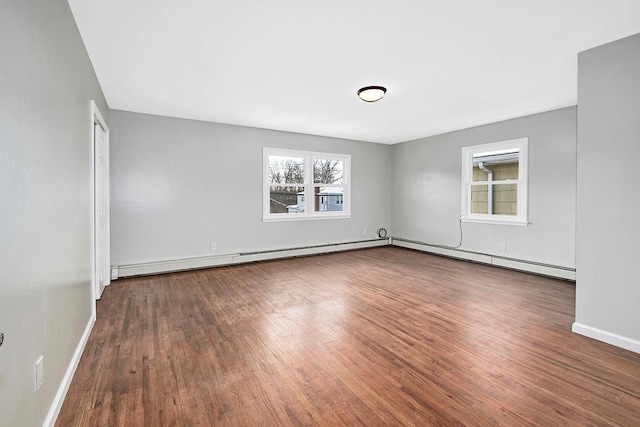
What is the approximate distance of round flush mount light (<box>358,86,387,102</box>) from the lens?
3.54 meters

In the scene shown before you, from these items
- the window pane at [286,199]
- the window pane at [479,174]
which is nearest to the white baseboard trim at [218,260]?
the window pane at [286,199]

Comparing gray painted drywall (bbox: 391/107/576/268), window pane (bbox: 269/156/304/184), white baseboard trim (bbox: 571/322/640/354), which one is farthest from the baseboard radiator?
white baseboard trim (bbox: 571/322/640/354)

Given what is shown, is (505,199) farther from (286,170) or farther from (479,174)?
(286,170)

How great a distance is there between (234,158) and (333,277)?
108 inches

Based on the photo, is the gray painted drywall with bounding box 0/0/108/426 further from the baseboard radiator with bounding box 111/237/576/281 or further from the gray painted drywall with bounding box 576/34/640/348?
the gray painted drywall with bounding box 576/34/640/348

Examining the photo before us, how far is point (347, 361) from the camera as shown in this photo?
7.48ft

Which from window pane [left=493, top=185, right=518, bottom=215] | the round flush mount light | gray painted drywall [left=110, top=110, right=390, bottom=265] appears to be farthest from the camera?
window pane [left=493, top=185, right=518, bottom=215]

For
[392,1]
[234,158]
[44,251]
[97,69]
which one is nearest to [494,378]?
[392,1]

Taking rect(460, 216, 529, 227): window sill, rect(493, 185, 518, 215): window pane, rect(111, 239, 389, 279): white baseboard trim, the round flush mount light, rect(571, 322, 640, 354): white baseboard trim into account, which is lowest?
rect(571, 322, 640, 354): white baseboard trim

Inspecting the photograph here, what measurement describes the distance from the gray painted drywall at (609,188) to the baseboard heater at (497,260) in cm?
208

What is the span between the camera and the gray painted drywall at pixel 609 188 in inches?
96.0

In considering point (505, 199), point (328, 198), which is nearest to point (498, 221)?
point (505, 199)

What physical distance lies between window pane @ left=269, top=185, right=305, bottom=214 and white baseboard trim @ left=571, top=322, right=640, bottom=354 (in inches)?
182

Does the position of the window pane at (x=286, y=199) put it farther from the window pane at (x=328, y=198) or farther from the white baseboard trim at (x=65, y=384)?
the white baseboard trim at (x=65, y=384)
